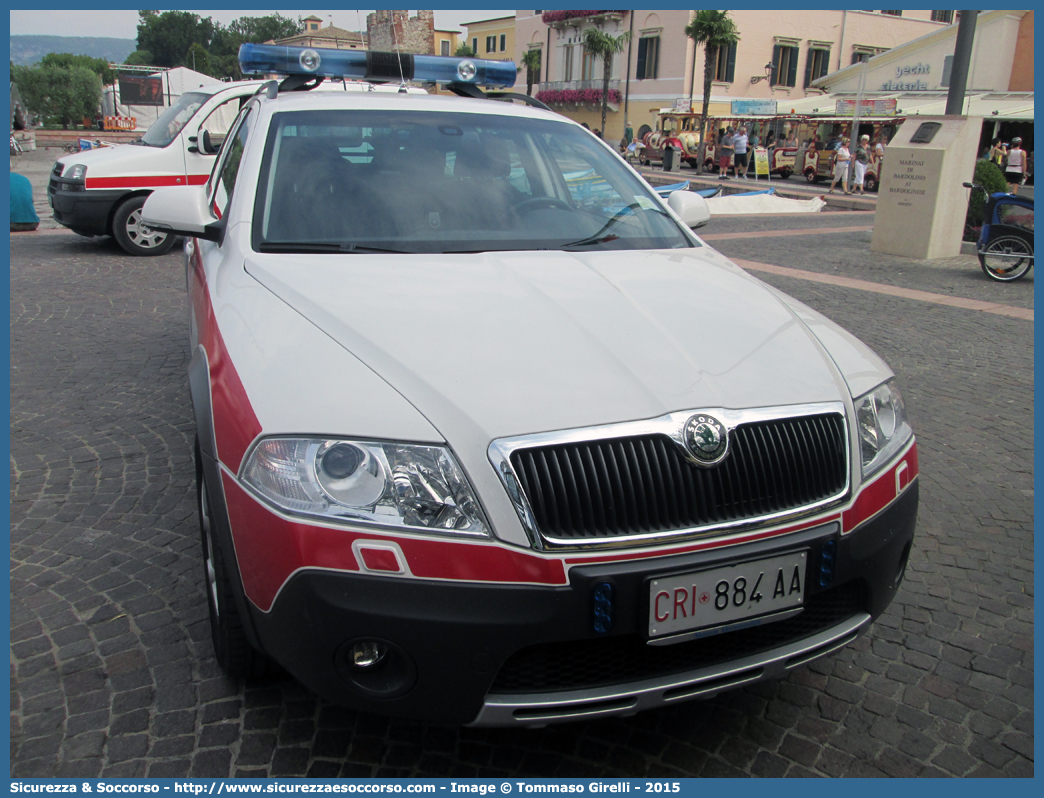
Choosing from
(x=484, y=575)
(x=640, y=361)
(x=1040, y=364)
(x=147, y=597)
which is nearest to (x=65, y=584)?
(x=147, y=597)

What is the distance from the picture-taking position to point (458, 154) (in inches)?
131

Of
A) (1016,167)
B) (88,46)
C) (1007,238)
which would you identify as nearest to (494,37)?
(1016,167)

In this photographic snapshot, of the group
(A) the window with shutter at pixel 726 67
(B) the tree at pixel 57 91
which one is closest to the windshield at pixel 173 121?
(A) the window with shutter at pixel 726 67

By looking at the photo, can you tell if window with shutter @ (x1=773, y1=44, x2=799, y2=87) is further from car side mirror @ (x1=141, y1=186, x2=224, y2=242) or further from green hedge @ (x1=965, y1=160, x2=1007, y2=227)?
car side mirror @ (x1=141, y1=186, x2=224, y2=242)

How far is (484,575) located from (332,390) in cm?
Answer: 56

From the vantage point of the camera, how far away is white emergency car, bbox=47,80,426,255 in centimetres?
981

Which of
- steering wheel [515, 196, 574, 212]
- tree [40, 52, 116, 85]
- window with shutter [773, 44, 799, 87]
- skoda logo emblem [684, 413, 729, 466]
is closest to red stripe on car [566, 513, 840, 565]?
skoda logo emblem [684, 413, 729, 466]

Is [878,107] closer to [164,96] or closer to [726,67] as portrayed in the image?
[726,67]

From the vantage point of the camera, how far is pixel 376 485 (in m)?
1.84

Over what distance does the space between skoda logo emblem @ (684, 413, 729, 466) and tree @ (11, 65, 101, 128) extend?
219 feet

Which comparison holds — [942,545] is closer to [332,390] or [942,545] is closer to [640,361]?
[640,361]

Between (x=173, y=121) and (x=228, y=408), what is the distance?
968 centimetres

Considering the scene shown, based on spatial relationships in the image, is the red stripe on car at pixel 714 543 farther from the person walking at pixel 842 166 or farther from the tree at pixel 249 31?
the tree at pixel 249 31
